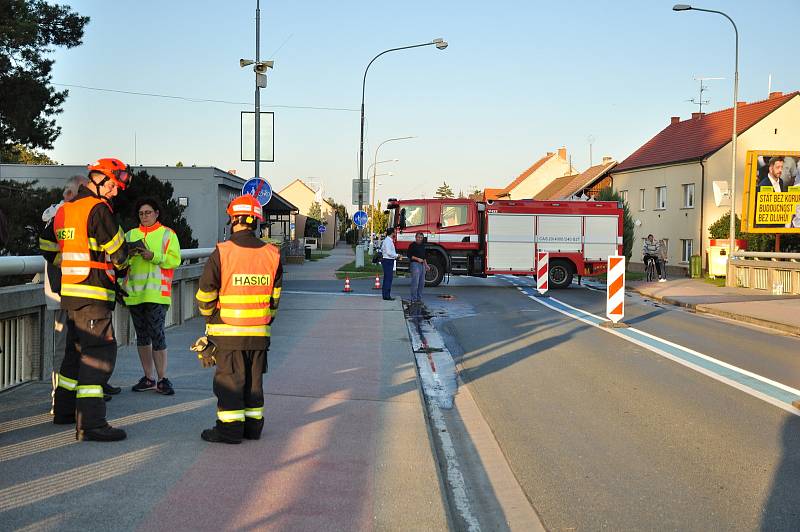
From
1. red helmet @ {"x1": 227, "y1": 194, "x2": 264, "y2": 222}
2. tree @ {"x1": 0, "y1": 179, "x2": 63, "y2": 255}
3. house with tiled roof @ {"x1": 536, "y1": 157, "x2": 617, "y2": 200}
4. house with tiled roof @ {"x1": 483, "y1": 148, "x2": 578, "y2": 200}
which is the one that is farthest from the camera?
house with tiled roof @ {"x1": 483, "y1": 148, "x2": 578, "y2": 200}

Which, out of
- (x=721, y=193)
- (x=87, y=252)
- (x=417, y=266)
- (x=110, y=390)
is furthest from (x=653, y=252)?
(x=87, y=252)

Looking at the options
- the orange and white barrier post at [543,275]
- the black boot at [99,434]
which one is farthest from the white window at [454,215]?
the black boot at [99,434]

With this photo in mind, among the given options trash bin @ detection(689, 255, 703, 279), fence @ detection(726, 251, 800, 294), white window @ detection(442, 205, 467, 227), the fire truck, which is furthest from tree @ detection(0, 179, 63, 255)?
trash bin @ detection(689, 255, 703, 279)

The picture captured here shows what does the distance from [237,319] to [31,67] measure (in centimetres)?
2283

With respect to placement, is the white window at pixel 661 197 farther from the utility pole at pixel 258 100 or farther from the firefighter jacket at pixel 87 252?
the firefighter jacket at pixel 87 252

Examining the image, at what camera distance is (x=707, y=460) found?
5965 mm

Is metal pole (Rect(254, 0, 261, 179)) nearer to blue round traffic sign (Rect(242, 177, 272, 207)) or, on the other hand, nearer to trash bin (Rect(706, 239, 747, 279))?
blue round traffic sign (Rect(242, 177, 272, 207))

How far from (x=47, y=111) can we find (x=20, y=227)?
6.52 m

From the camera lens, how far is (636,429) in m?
6.93

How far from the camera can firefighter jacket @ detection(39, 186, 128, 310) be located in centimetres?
550

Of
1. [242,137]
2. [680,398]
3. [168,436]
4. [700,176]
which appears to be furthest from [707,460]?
[700,176]

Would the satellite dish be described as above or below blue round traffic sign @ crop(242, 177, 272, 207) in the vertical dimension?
above

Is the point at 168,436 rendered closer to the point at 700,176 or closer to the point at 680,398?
the point at 680,398

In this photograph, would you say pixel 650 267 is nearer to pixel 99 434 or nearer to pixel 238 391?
pixel 238 391
